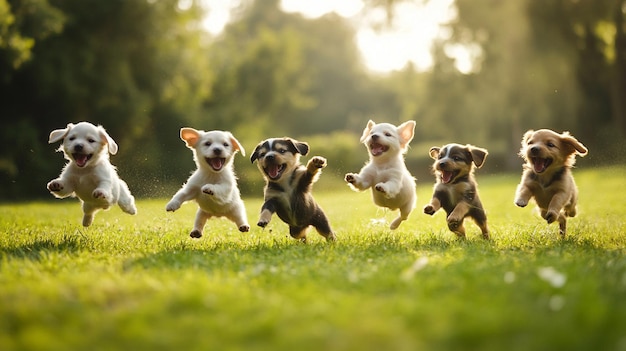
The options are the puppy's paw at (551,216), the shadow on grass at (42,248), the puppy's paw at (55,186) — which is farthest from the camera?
the puppy's paw at (55,186)

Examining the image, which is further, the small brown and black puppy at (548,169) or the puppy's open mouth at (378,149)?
the puppy's open mouth at (378,149)

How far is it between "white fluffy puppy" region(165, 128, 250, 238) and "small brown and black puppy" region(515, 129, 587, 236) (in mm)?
3456

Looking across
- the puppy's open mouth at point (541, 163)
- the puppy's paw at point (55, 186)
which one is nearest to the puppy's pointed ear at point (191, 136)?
the puppy's paw at point (55, 186)

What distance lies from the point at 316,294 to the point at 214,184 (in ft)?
10.6

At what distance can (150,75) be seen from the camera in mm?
26469

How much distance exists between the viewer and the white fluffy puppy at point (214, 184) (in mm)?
6910

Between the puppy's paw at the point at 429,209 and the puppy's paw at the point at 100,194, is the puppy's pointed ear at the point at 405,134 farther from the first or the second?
the puppy's paw at the point at 100,194

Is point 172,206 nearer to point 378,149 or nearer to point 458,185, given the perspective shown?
point 378,149

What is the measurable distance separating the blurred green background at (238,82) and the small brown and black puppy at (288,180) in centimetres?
1035

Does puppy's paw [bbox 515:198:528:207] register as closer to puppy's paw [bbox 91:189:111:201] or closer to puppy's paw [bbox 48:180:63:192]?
puppy's paw [bbox 91:189:111:201]

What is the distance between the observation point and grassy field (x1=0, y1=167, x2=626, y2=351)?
124 inches

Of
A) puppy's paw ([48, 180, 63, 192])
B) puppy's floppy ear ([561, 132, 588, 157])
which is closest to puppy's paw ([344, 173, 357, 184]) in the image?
puppy's floppy ear ([561, 132, 588, 157])

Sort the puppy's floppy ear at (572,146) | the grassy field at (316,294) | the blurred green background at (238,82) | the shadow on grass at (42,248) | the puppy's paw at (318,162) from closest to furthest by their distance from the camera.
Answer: the grassy field at (316,294)
the shadow on grass at (42,248)
the puppy's paw at (318,162)
the puppy's floppy ear at (572,146)
the blurred green background at (238,82)

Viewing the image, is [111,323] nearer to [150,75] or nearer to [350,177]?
[350,177]
